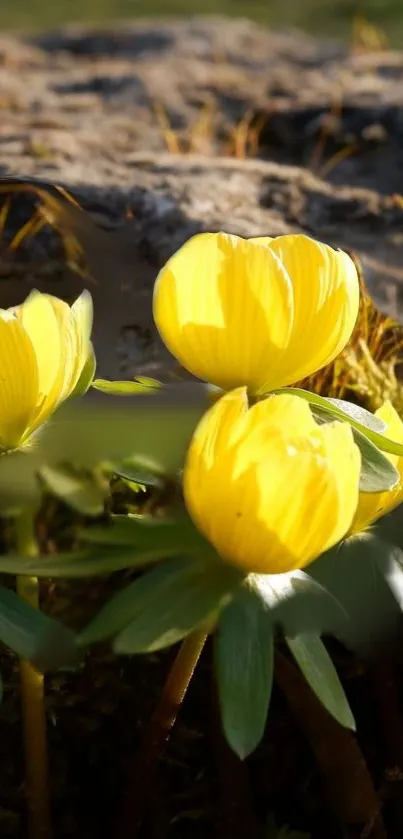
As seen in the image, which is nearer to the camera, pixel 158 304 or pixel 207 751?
pixel 158 304

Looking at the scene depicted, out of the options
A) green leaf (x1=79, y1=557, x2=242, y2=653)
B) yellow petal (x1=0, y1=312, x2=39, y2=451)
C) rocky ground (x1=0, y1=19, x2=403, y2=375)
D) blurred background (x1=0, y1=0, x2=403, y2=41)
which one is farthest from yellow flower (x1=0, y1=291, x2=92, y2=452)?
blurred background (x1=0, y1=0, x2=403, y2=41)

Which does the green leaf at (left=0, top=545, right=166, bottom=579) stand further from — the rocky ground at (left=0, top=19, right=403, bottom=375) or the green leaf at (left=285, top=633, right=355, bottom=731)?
the rocky ground at (left=0, top=19, right=403, bottom=375)

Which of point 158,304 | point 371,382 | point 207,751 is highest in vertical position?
point 158,304

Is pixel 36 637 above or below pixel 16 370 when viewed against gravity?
below

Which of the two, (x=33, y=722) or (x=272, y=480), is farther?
(x=33, y=722)

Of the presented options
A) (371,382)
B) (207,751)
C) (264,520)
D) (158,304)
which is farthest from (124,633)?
(371,382)

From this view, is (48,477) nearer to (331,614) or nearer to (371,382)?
(331,614)

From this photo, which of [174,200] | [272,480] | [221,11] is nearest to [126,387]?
[272,480]

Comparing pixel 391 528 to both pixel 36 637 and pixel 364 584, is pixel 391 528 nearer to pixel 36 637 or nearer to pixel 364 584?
pixel 364 584

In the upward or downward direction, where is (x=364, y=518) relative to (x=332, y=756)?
upward
